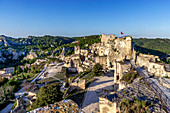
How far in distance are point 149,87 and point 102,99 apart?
4.82 metres

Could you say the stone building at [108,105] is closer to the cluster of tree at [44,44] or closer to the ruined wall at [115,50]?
the ruined wall at [115,50]

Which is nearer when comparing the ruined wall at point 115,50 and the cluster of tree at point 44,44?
the ruined wall at point 115,50

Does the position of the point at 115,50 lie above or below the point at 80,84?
above

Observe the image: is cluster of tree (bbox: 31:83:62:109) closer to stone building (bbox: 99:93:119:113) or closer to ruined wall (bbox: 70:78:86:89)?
ruined wall (bbox: 70:78:86:89)

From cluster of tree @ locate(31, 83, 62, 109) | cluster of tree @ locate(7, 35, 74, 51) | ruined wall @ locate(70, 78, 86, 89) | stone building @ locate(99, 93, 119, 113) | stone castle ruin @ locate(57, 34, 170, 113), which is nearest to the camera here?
stone building @ locate(99, 93, 119, 113)

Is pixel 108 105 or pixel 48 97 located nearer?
pixel 108 105

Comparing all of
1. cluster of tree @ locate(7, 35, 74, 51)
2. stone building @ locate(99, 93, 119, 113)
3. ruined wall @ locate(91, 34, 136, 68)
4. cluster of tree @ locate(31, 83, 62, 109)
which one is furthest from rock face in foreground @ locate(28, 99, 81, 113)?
cluster of tree @ locate(7, 35, 74, 51)

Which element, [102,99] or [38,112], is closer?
[38,112]

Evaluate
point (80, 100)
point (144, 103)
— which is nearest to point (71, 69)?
point (80, 100)

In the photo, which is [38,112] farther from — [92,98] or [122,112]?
[92,98]

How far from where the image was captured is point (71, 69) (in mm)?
31578

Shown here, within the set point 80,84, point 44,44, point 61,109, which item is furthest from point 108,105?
point 44,44

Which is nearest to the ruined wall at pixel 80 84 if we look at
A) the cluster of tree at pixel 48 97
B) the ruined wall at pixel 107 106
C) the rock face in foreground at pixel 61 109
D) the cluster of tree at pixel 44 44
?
the cluster of tree at pixel 48 97

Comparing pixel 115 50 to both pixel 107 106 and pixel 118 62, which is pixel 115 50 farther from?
pixel 107 106
